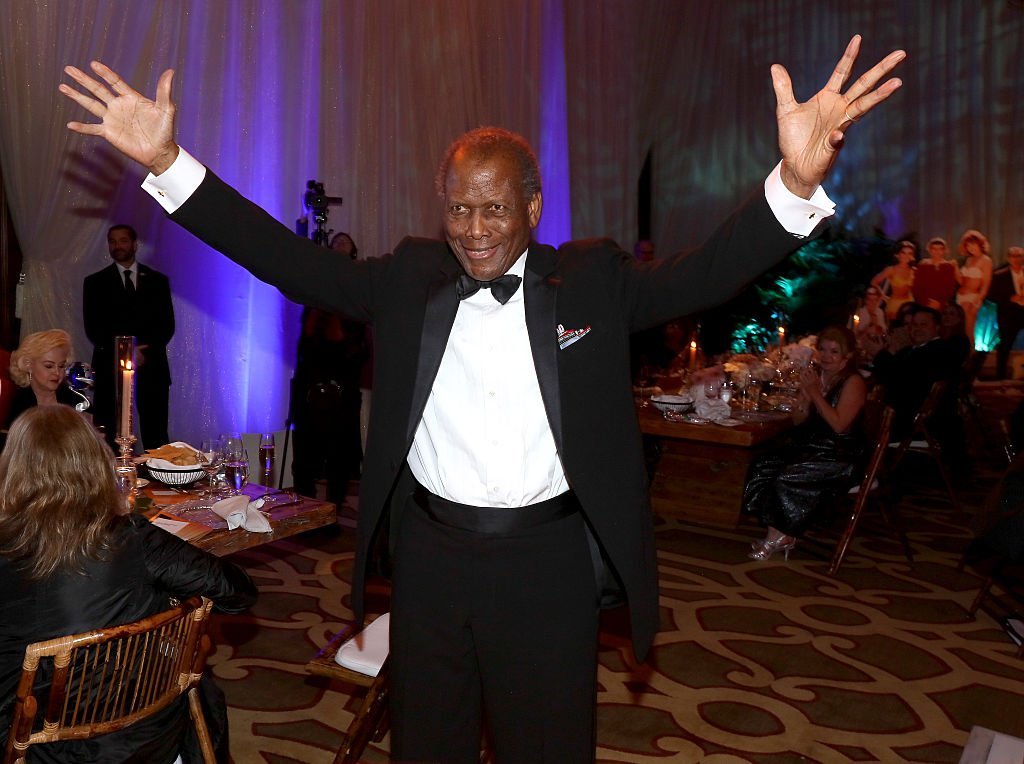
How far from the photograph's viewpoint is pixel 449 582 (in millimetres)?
2035

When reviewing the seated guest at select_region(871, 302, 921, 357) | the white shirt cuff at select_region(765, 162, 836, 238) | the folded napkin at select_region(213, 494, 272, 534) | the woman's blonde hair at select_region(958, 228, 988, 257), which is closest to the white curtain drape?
the woman's blonde hair at select_region(958, 228, 988, 257)

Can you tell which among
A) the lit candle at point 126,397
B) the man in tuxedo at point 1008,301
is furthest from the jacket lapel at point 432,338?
the man in tuxedo at point 1008,301

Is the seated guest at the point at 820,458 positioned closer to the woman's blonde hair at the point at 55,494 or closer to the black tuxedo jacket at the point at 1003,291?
the woman's blonde hair at the point at 55,494

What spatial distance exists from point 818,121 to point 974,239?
38.8 feet

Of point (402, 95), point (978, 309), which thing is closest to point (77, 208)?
point (402, 95)

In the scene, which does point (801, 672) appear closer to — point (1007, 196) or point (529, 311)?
point (529, 311)

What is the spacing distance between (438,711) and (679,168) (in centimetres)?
1167

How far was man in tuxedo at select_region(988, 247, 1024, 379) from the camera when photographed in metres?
11.7

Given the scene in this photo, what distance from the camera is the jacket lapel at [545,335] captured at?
1.91 m

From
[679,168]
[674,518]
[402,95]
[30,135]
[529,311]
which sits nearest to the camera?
[529,311]

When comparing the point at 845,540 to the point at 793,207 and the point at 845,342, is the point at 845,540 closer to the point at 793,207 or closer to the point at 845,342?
the point at 845,342

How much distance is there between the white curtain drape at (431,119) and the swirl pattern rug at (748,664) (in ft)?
6.56

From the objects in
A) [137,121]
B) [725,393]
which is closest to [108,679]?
[137,121]

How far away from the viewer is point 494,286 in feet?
6.56
